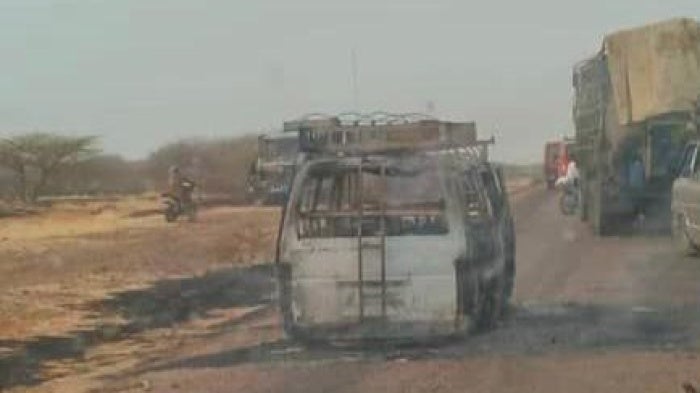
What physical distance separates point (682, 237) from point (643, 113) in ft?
13.1

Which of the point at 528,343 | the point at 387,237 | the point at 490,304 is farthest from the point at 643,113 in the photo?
the point at 387,237

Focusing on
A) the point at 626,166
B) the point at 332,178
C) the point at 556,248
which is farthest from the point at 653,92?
the point at 332,178

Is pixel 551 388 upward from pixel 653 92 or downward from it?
downward

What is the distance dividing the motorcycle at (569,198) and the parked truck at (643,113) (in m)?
6.95

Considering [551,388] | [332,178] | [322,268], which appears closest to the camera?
[551,388]

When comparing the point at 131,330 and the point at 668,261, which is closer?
the point at 131,330

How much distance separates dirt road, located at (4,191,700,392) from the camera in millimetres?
10016

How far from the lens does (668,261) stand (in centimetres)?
1972

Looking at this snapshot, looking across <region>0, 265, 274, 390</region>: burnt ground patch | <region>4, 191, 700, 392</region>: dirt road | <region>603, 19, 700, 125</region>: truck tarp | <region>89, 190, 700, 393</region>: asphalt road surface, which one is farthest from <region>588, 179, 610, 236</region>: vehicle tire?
<region>89, 190, 700, 393</region>: asphalt road surface

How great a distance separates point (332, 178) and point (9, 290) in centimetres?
881

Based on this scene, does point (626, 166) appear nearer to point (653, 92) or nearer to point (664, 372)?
point (653, 92)

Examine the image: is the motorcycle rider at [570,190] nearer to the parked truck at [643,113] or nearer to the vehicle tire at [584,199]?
the vehicle tire at [584,199]

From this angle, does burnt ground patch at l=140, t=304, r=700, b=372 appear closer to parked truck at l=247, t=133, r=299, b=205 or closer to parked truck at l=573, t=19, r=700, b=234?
parked truck at l=573, t=19, r=700, b=234

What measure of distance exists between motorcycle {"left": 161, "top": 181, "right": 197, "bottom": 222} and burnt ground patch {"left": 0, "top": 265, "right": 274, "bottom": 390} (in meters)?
16.7
